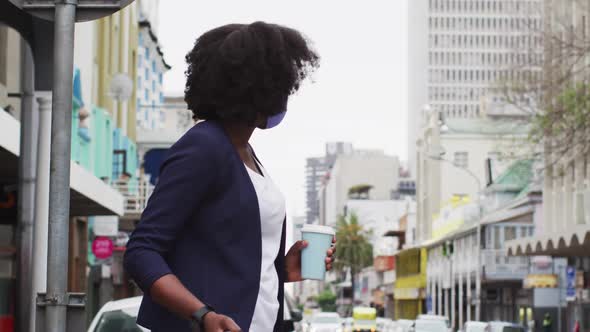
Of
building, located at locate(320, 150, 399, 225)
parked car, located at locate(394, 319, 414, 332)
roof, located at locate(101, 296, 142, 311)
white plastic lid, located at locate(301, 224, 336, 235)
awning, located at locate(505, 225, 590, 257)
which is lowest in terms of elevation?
parked car, located at locate(394, 319, 414, 332)

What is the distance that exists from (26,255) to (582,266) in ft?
125

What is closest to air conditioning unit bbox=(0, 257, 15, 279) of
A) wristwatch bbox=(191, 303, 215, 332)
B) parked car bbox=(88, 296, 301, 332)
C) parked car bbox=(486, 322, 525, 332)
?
parked car bbox=(88, 296, 301, 332)

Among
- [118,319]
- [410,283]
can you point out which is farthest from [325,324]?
[410,283]

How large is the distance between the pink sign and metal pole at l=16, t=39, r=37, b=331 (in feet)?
53.5

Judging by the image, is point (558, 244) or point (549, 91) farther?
point (558, 244)

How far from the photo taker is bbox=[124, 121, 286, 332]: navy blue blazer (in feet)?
10.8

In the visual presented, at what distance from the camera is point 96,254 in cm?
3234

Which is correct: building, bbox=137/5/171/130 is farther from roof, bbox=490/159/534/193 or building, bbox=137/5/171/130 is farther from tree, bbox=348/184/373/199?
tree, bbox=348/184/373/199

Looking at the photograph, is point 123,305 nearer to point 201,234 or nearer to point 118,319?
point 118,319

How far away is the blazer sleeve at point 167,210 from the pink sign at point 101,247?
29411 mm

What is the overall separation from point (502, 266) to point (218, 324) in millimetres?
67807

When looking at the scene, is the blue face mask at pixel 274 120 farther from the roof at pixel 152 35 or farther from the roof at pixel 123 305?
the roof at pixel 152 35

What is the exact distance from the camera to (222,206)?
133 inches

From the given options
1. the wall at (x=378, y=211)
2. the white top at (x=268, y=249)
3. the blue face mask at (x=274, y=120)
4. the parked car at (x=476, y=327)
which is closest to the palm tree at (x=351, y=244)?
the wall at (x=378, y=211)
